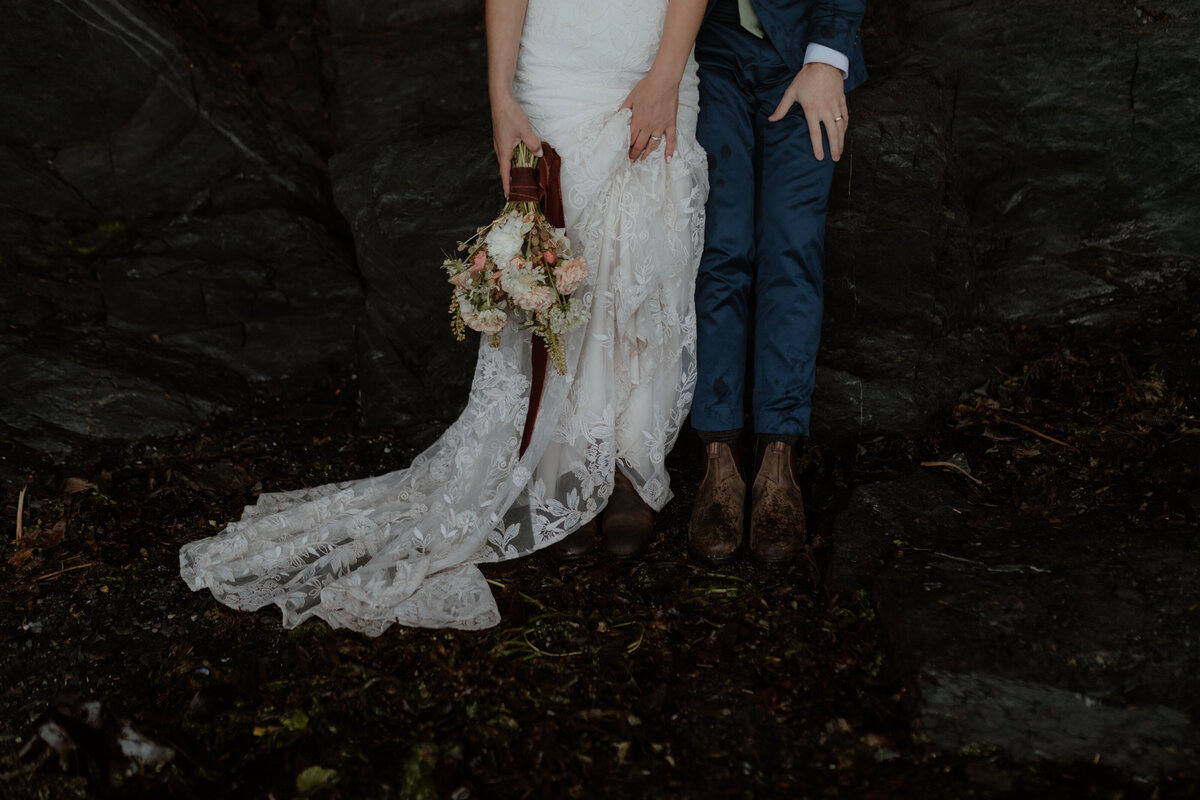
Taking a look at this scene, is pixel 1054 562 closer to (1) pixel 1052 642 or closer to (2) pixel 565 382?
(1) pixel 1052 642

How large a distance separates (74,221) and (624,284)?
3411 millimetres

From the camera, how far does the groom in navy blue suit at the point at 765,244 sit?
134 inches

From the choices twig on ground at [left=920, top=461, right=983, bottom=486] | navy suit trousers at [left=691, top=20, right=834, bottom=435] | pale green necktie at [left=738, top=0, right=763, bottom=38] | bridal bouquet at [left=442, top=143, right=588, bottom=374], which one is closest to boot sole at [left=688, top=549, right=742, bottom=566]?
navy suit trousers at [left=691, top=20, right=834, bottom=435]

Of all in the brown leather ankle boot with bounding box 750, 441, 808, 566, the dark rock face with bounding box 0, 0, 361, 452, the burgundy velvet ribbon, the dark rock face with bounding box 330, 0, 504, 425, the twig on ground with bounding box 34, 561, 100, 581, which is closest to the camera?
the burgundy velvet ribbon

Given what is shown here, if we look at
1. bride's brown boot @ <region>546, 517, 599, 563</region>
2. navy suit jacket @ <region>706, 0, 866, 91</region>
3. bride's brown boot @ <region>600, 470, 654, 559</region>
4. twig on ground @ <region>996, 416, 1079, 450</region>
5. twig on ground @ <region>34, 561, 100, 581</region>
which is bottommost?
twig on ground @ <region>34, 561, 100, 581</region>

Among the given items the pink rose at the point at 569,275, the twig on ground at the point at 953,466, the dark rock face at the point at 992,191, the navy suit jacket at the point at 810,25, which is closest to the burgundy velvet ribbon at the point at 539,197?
the pink rose at the point at 569,275

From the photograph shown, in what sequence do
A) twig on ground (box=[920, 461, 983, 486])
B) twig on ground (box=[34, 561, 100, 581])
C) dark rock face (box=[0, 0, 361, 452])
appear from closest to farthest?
twig on ground (box=[34, 561, 100, 581]) < twig on ground (box=[920, 461, 983, 486]) < dark rock face (box=[0, 0, 361, 452])

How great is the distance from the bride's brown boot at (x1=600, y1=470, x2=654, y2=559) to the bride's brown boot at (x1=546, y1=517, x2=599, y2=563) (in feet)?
0.20

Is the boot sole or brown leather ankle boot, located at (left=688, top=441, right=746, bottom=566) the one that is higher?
brown leather ankle boot, located at (left=688, top=441, right=746, bottom=566)

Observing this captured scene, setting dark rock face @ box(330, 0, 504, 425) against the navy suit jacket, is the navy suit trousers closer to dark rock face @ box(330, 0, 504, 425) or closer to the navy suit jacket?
the navy suit jacket

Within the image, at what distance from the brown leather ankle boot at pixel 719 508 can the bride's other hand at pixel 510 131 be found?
4.19 feet

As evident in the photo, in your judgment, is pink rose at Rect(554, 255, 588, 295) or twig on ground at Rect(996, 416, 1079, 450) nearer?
pink rose at Rect(554, 255, 588, 295)

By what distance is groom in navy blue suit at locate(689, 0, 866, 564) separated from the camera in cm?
341

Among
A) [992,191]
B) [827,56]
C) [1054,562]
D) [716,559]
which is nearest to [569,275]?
[716,559]
